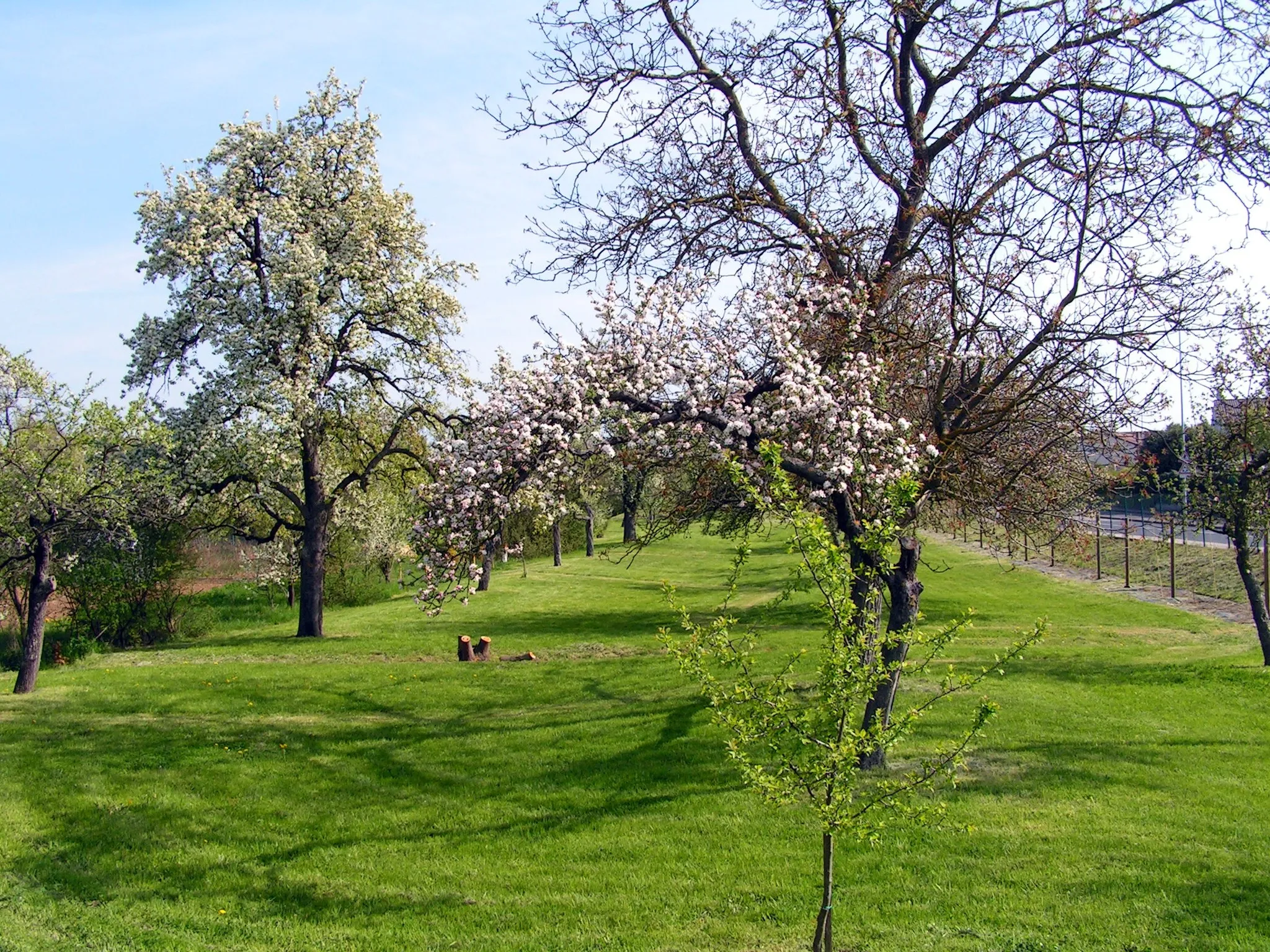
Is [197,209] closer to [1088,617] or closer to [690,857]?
[690,857]

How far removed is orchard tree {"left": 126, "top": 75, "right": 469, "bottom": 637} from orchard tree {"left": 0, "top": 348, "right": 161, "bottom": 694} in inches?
213

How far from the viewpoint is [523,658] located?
2061cm

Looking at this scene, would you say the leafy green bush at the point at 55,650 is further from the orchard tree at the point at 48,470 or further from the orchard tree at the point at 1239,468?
the orchard tree at the point at 1239,468

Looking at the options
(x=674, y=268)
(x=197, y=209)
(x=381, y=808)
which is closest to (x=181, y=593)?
(x=197, y=209)

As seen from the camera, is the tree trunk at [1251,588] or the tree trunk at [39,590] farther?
the tree trunk at [1251,588]

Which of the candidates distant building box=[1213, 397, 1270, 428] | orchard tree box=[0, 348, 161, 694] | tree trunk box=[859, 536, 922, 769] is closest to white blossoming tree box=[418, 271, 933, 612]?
tree trunk box=[859, 536, 922, 769]

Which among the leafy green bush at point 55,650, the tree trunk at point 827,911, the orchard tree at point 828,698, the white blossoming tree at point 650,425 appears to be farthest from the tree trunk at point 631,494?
the leafy green bush at point 55,650

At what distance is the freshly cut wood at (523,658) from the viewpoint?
2028cm

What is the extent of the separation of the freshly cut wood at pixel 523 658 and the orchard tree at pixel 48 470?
8433 mm

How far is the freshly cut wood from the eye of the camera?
20.3 m

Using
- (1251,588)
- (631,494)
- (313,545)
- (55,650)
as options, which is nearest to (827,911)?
(1251,588)

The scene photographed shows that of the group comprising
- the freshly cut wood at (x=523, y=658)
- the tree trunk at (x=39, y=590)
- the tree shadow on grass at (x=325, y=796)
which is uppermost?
the tree trunk at (x=39, y=590)

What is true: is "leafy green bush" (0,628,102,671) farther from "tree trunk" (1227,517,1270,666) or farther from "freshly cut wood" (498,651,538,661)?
"tree trunk" (1227,517,1270,666)

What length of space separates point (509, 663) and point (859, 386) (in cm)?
1191
